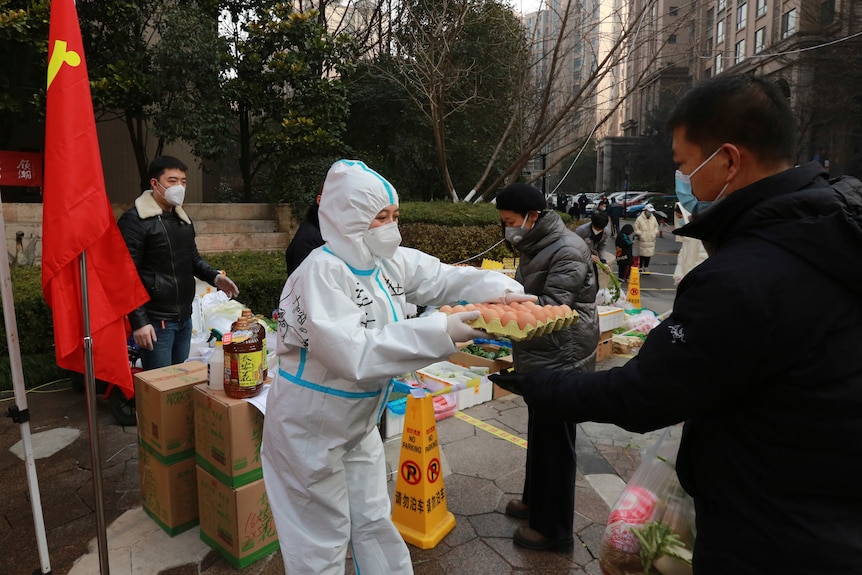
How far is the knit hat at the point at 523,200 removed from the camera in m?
2.97

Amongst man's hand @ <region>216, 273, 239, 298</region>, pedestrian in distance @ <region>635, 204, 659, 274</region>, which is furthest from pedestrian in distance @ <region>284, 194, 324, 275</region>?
pedestrian in distance @ <region>635, 204, 659, 274</region>

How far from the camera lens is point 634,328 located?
7.57m

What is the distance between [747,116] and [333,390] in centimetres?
156

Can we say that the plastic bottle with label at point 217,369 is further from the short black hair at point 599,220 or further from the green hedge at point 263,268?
the short black hair at point 599,220

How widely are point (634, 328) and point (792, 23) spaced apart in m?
29.1

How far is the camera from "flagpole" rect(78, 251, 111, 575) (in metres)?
2.32

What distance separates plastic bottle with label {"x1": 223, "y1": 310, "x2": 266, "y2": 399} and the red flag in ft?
1.46

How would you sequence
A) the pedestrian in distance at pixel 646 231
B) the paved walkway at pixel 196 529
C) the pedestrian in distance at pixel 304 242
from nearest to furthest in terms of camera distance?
A: the paved walkway at pixel 196 529
the pedestrian in distance at pixel 304 242
the pedestrian in distance at pixel 646 231

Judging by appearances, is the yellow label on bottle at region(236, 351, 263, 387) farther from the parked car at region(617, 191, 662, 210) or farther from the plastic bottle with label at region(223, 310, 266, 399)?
the parked car at region(617, 191, 662, 210)

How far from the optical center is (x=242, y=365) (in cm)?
274

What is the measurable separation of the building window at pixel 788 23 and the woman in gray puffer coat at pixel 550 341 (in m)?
31.5

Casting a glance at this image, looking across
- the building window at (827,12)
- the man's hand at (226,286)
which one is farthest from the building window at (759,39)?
the man's hand at (226,286)

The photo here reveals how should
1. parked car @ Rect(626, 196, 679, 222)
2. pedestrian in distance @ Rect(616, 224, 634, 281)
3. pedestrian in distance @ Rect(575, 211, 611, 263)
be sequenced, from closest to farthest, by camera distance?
pedestrian in distance @ Rect(575, 211, 611, 263) < pedestrian in distance @ Rect(616, 224, 634, 281) < parked car @ Rect(626, 196, 679, 222)

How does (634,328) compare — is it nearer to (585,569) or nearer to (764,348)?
(585,569)
